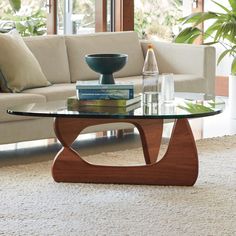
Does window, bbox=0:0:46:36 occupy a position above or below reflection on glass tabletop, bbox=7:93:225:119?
above

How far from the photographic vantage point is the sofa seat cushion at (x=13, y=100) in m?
4.95

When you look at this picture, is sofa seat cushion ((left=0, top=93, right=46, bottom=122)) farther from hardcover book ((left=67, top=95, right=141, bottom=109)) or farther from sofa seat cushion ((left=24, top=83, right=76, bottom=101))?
hardcover book ((left=67, top=95, right=141, bottom=109))

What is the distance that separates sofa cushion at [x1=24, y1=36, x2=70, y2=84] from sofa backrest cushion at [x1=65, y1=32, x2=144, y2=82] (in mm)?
92

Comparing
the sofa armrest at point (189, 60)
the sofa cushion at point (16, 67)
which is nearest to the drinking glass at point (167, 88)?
the sofa cushion at point (16, 67)

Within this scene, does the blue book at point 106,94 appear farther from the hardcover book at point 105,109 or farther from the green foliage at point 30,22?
the green foliage at point 30,22

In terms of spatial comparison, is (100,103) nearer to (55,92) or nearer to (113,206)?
(113,206)

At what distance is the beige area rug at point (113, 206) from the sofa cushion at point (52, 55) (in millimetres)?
1221

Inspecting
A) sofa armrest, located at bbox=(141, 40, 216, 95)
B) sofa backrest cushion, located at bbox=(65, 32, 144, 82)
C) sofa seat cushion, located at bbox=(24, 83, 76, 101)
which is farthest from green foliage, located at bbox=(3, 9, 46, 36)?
sofa seat cushion, located at bbox=(24, 83, 76, 101)

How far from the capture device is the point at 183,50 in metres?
6.33

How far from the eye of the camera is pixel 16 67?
539 cm

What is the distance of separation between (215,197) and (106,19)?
3.62 metres

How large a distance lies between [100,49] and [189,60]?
0.74 metres

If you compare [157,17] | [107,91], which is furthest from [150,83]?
→ [157,17]

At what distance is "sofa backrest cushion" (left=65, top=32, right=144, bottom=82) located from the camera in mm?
6059
